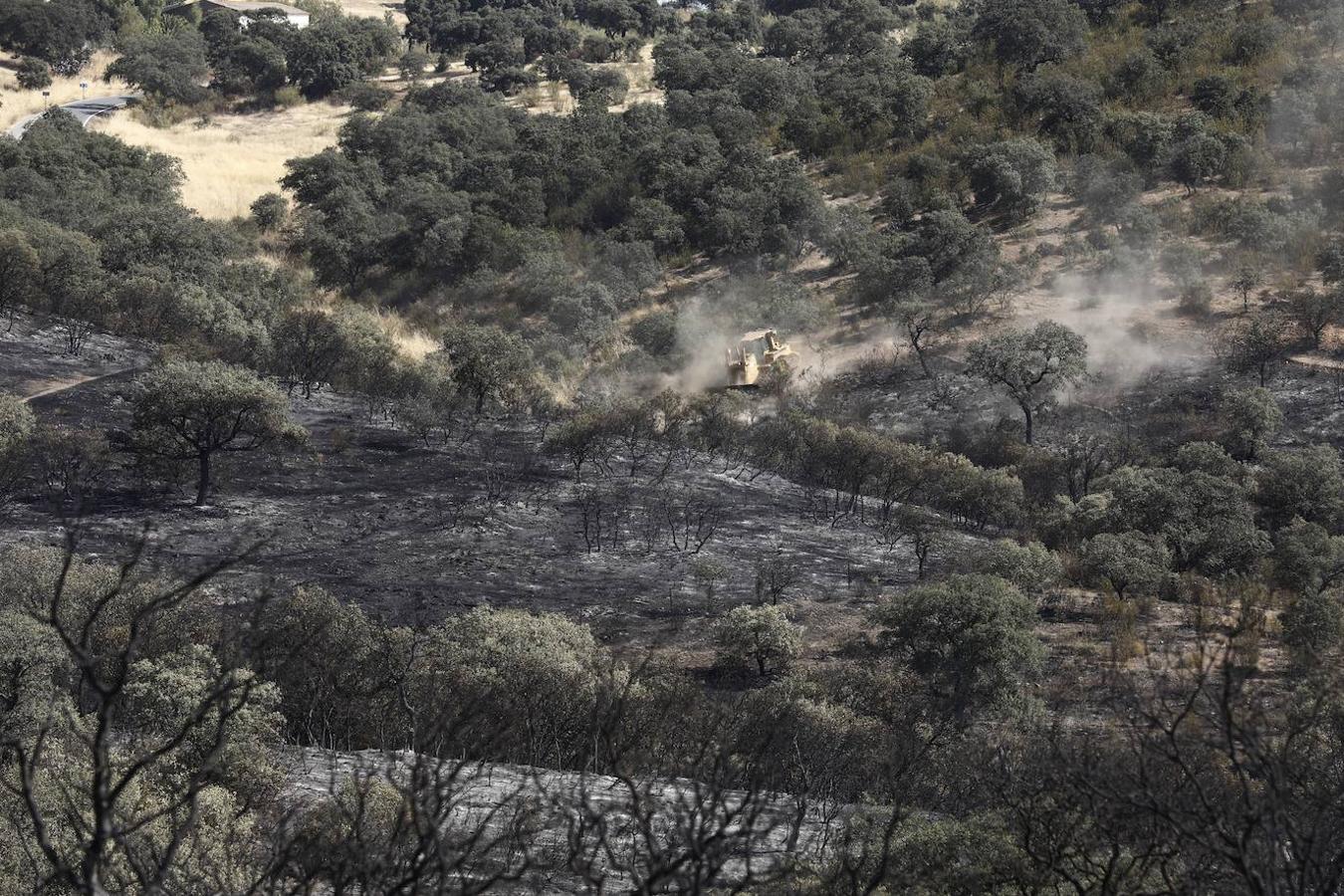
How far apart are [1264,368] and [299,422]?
3350 centimetres

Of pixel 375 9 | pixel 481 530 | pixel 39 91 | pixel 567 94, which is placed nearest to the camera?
pixel 481 530

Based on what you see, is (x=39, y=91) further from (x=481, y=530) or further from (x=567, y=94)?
(x=481, y=530)

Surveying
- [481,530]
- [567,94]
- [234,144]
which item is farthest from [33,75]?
[481,530]

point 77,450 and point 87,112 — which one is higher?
point 87,112

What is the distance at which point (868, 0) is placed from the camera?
101 meters

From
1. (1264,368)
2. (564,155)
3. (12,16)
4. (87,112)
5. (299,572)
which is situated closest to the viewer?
(299,572)

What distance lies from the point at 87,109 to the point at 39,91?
20.9 ft

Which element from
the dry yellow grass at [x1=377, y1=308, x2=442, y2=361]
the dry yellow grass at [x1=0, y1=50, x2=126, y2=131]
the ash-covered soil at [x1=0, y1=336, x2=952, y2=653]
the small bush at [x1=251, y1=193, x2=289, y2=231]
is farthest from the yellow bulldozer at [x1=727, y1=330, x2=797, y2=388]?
the dry yellow grass at [x1=0, y1=50, x2=126, y2=131]

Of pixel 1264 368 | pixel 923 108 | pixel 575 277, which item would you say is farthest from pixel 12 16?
pixel 1264 368

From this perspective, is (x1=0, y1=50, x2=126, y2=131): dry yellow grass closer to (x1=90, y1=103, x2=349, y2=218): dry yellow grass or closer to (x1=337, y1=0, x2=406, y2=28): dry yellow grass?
(x1=90, y1=103, x2=349, y2=218): dry yellow grass

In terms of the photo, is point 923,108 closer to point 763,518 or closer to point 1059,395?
point 1059,395

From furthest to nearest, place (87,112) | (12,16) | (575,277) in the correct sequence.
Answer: (12,16), (87,112), (575,277)

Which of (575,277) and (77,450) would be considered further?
(575,277)

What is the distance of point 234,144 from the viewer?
88188 millimetres
